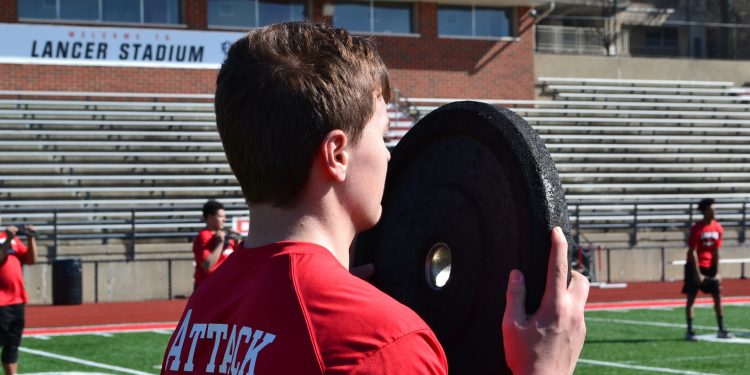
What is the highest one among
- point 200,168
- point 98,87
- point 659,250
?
point 98,87

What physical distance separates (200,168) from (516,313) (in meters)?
22.7

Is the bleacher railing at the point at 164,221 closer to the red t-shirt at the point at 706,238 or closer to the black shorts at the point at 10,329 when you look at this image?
the red t-shirt at the point at 706,238

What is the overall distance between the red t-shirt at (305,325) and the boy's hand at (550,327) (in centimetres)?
14

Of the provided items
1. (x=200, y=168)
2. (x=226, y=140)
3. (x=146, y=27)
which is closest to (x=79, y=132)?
(x=200, y=168)

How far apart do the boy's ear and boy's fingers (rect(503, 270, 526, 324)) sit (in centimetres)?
30

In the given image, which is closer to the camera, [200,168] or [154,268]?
[154,268]

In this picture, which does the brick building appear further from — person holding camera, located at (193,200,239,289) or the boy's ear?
the boy's ear

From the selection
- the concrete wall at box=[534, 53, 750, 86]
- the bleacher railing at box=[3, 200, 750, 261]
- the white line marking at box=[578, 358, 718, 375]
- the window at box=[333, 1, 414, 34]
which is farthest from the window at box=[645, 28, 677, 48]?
the white line marking at box=[578, 358, 718, 375]

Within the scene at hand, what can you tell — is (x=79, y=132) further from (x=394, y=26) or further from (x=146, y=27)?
(x=394, y=26)

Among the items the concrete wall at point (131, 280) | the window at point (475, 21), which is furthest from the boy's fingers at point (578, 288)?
the window at point (475, 21)

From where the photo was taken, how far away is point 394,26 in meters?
29.5

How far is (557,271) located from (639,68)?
1254 inches

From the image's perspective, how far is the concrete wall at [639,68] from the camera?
31359 mm

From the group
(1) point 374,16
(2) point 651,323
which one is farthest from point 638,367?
(1) point 374,16
